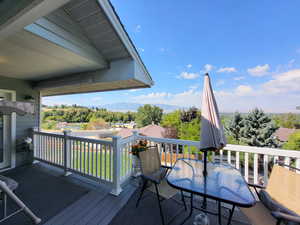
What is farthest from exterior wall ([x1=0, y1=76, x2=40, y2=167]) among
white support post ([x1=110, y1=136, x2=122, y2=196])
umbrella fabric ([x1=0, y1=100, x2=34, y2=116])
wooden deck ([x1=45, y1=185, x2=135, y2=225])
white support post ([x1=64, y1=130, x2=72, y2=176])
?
white support post ([x1=110, y1=136, x2=122, y2=196])

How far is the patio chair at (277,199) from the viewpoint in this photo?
1451 mm

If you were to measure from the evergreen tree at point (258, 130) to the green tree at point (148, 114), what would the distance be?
20.7m

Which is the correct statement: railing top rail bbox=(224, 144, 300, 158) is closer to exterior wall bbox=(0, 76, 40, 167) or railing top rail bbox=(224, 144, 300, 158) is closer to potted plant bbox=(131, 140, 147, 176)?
potted plant bbox=(131, 140, 147, 176)

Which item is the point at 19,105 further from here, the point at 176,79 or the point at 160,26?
the point at 176,79

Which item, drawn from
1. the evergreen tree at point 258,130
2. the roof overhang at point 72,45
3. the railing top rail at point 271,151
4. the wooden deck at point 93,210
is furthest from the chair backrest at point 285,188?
the evergreen tree at point 258,130

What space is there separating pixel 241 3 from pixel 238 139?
16.2 metres

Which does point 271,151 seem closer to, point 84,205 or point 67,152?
point 84,205

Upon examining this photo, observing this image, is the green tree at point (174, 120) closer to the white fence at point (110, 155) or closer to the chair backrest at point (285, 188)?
the white fence at point (110, 155)

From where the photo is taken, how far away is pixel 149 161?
2.43m

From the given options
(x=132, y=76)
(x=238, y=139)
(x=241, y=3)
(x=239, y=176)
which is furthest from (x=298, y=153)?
(x=238, y=139)

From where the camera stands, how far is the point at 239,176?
6.07 feet

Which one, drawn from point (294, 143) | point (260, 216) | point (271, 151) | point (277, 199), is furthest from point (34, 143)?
point (294, 143)

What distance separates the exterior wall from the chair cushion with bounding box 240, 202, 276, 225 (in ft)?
18.3

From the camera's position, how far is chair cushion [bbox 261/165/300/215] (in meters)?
1.50
